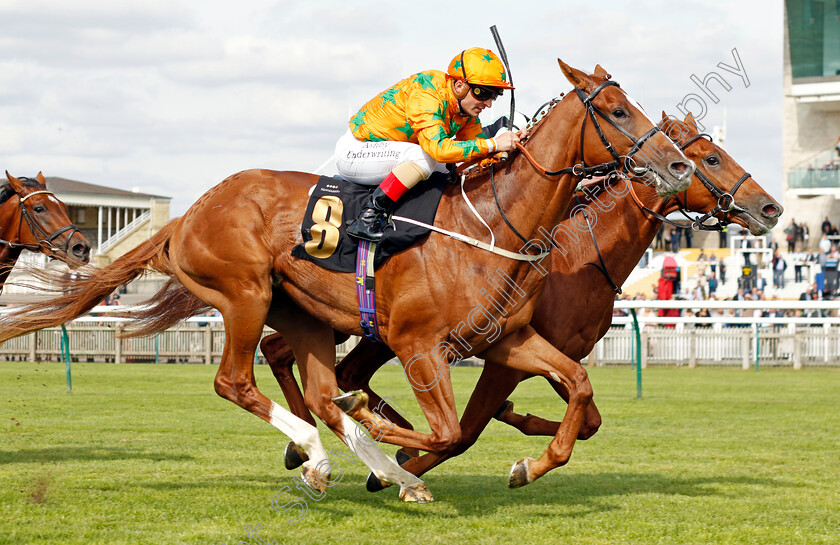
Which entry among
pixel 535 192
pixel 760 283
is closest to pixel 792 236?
pixel 760 283

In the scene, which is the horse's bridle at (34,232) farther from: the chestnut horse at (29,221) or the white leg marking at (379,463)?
the white leg marking at (379,463)

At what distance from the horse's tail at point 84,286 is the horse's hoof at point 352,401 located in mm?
1727

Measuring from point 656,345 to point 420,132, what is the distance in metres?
14.1

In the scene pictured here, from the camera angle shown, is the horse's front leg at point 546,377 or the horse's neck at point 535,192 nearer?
the horse's front leg at point 546,377

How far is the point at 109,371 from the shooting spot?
16422 millimetres

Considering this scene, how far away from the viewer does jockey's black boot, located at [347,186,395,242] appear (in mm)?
5051

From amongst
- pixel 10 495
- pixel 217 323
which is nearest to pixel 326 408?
pixel 10 495

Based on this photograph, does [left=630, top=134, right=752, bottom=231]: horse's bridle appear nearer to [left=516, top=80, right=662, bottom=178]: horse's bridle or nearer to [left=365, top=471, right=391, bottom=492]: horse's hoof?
[left=516, top=80, right=662, bottom=178]: horse's bridle

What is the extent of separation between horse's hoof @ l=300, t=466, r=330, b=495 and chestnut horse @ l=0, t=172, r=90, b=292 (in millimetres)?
2927

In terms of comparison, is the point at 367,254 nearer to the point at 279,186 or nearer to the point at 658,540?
the point at 279,186

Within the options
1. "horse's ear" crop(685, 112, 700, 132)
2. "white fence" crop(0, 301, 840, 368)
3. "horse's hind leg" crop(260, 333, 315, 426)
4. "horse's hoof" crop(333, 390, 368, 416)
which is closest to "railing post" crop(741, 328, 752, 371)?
"white fence" crop(0, 301, 840, 368)

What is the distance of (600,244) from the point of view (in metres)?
5.74

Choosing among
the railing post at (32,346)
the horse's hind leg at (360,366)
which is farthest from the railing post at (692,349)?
the horse's hind leg at (360,366)

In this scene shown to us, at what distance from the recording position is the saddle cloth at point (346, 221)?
5016mm
